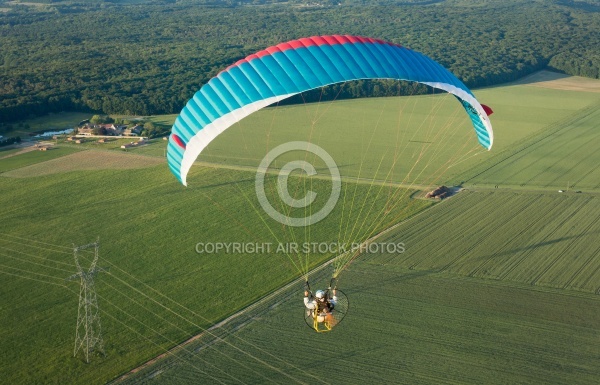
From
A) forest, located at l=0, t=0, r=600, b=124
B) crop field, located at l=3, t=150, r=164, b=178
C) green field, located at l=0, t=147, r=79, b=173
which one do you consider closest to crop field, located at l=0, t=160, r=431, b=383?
crop field, located at l=3, t=150, r=164, b=178

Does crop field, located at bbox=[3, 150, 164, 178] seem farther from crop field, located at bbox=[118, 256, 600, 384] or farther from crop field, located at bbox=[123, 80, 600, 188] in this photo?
crop field, located at bbox=[118, 256, 600, 384]

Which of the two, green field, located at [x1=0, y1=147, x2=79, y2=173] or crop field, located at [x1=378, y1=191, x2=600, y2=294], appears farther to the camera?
green field, located at [x1=0, y1=147, x2=79, y2=173]

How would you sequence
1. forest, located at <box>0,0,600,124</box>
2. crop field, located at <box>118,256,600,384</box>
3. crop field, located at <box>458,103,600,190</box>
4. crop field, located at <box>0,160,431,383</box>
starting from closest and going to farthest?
crop field, located at <box>118,256,600,384</box>
crop field, located at <box>0,160,431,383</box>
crop field, located at <box>458,103,600,190</box>
forest, located at <box>0,0,600,124</box>

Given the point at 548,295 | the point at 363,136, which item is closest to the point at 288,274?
the point at 548,295

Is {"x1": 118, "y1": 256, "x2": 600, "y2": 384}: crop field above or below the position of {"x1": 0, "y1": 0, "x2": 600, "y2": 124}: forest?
above

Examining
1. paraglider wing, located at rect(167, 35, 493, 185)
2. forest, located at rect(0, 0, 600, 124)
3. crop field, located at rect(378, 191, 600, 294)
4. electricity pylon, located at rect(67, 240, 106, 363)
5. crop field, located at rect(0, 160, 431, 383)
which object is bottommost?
forest, located at rect(0, 0, 600, 124)

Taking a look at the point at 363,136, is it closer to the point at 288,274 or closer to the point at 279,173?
the point at 279,173

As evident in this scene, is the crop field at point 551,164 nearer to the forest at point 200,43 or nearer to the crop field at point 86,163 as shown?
the forest at point 200,43
